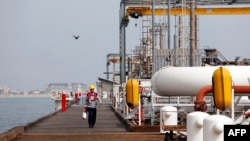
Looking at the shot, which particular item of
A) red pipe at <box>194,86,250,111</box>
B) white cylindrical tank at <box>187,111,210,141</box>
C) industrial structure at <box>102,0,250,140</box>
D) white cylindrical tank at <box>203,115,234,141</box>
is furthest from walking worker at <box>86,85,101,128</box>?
white cylindrical tank at <box>203,115,234,141</box>

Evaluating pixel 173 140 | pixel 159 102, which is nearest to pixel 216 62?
pixel 159 102

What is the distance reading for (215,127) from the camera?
10.5m

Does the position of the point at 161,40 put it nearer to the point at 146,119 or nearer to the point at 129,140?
the point at 146,119

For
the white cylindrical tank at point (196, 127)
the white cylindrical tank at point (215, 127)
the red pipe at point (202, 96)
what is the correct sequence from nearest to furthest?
the white cylindrical tank at point (215, 127), the white cylindrical tank at point (196, 127), the red pipe at point (202, 96)

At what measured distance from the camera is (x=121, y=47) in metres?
62.5

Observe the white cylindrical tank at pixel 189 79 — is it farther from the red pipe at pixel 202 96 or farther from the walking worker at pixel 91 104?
the red pipe at pixel 202 96

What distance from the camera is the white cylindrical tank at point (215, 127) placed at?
414 inches

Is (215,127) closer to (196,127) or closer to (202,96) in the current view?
(196,127)

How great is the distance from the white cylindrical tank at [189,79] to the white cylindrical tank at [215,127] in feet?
31.3

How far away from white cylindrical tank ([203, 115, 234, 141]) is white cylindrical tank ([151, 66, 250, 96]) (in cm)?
953

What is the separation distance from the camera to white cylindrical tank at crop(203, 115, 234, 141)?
10.5 metres

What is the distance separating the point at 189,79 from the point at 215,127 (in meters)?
10.2

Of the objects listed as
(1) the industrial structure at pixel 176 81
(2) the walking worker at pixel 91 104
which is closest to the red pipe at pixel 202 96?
(1) the industrial structure at pixel 176 81

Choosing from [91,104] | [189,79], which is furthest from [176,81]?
[91,104]
